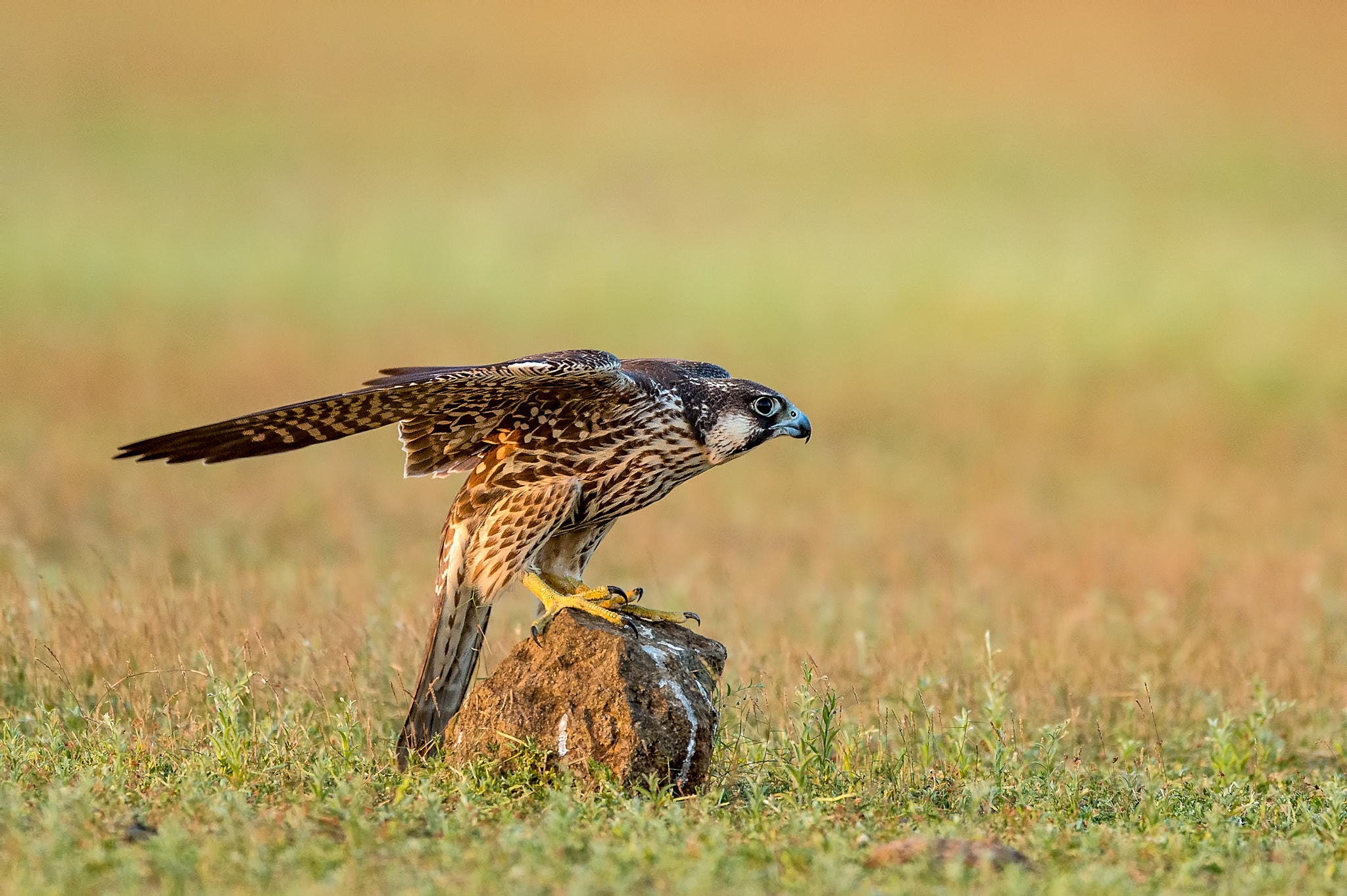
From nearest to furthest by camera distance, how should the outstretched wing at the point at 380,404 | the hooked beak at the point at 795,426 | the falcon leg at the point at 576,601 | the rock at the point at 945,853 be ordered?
the rock at the point at 945,853 < the outstretched wing at the point at 380,404 < the falcon leg at the point at 576,601 < the hooked beak at the point at 795,426

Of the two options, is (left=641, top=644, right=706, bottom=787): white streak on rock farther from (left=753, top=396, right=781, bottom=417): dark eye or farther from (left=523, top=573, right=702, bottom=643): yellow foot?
(left=753, top=396, right=781, bottom=417): dark eye

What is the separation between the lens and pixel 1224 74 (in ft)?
117

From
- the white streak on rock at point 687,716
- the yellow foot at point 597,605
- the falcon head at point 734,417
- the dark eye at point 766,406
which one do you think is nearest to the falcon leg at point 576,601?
the yellow foot at point 597,605

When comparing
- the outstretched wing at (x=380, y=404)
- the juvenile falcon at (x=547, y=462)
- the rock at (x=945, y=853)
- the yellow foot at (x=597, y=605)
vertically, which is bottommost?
the rock at (x=945, y=853)

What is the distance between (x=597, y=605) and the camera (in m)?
6.32

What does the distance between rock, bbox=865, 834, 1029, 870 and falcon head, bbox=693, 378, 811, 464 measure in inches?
76.2

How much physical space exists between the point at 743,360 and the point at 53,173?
1762cm

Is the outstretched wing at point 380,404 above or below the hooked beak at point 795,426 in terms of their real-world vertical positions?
above

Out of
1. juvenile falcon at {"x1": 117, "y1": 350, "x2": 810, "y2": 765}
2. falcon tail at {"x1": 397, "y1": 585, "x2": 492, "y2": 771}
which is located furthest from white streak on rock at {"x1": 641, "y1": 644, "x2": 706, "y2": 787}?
falcon tail at {"x1": 397, "y1": 585, "x2": 492, "y2": 771}

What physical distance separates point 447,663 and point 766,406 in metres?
1.76

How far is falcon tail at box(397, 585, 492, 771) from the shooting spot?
6465 millimetres

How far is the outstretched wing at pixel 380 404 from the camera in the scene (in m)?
5.79

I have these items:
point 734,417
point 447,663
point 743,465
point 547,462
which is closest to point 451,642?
point 447,663

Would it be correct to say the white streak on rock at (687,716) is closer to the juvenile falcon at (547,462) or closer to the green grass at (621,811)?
the green grass at (621,811)
